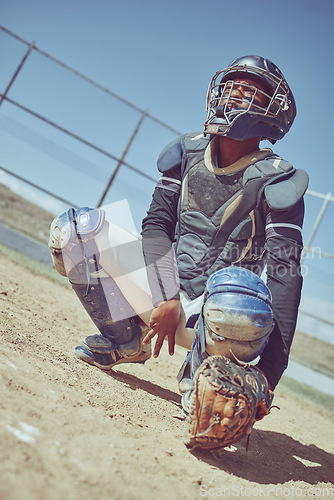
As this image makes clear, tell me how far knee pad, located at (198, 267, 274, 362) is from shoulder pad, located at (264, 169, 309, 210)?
43 centimetres

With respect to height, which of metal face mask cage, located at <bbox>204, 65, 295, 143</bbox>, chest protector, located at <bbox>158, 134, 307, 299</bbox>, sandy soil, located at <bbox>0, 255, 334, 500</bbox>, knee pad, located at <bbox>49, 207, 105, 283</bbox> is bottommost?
sandy soil, located at <bbox>0, 255, 334, 500</bbox>

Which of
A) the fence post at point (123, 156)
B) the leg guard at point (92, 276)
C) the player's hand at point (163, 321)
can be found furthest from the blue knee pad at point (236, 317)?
the fence post at point (123, 156)

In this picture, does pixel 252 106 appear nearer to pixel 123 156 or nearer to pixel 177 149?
pixel 177 149

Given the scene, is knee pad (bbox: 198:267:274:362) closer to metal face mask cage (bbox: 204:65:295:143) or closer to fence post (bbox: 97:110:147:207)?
metal face mask cage (bbox: 204:65:295:143)

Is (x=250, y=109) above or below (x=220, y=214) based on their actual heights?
above

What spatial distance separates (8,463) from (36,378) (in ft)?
2.29

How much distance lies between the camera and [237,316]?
5.88 ft

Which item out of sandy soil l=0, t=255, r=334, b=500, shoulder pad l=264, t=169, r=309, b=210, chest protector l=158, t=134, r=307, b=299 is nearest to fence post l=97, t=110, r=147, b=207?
sandy soil l=0, t=255, r=334, b=500

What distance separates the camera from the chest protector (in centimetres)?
234

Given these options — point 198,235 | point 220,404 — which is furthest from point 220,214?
point 220,404

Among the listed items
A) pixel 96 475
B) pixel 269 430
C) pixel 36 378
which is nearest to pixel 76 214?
pixel 36 378

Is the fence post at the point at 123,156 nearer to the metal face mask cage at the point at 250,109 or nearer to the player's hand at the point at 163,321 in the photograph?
the metal face mask cage at the point at 250,109

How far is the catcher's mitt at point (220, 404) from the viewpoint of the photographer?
163 centimetres

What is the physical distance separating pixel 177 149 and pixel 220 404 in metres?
1.61
